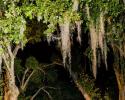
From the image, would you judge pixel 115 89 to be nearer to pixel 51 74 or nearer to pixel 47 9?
pixel 51 74

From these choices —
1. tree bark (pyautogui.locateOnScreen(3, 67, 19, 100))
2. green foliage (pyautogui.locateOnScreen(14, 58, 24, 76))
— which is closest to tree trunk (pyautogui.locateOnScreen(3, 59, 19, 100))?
tree bark (pyautogui.locateOnScreen(3, 67, 19, 100))

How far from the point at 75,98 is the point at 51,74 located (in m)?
3.75

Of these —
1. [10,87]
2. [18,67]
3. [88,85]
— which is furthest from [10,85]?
[88,85]

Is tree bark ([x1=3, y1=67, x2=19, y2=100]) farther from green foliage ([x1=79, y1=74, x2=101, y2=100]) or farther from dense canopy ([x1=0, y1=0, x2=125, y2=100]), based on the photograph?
green foliage ([x1=79, y1=74, x2=101, y2=100])

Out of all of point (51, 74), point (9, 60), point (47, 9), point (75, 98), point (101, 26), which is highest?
point (47, 9)

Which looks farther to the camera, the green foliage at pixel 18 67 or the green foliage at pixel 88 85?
the green foliage at pixel 88 85

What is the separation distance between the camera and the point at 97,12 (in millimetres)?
16969

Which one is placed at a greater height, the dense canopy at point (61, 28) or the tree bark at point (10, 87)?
the dense canopy at point (61, 28)

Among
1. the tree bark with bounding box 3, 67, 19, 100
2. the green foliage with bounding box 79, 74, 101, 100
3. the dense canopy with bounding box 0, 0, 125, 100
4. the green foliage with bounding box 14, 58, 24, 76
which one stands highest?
the dense canopy with bounding box 0, 0, 125, 100

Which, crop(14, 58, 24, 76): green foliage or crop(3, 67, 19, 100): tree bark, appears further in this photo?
crop(14, 58, 24, 76): green foliage

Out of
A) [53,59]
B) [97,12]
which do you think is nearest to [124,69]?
[53,59]

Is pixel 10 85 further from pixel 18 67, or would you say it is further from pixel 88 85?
pixel 88 85

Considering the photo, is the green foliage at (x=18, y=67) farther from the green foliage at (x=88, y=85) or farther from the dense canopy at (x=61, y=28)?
the green foliage at (x=88, y=85)

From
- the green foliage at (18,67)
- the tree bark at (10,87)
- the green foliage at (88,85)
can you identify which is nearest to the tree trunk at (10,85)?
the tree bark at (10,87)
